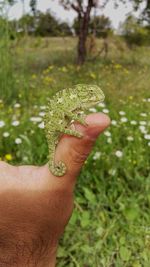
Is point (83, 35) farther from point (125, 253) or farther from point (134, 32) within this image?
point (125, 253)

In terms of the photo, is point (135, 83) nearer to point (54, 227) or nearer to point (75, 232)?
point (75, 232)

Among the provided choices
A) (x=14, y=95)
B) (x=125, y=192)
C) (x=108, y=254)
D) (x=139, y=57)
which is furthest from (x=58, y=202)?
(x=139, y=57)

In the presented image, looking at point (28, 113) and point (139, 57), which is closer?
point (28, 113)

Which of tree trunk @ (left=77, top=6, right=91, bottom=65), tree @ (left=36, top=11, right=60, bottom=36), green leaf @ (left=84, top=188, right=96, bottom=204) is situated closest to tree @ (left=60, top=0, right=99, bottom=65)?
tree trunk @ (left=77, top=6, right=91, bottom=65)

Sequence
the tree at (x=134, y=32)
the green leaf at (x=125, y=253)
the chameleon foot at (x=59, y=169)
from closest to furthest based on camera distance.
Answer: the chameleon foot at (x=59, y=169)
the green leaf at (x=125, y=253)
the tree at (x=134, y=32)

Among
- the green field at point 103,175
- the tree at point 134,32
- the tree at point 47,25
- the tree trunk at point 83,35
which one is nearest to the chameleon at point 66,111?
the green field at point 103,175

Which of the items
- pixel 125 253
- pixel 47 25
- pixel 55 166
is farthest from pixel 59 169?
pixel 47 25

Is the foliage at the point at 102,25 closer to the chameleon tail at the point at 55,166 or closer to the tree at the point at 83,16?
the tree at the point at 83,16
